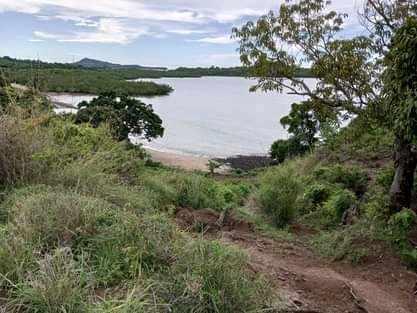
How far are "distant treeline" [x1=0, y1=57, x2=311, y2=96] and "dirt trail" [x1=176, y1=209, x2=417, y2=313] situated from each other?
268 cm

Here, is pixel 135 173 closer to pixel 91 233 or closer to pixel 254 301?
pixel 91 233

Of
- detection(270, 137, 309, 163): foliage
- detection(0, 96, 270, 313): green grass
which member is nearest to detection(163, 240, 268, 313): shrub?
detection(0, 96, 270, 313): green grass

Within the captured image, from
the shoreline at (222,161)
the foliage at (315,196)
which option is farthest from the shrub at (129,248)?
the shoreline at (222,161)

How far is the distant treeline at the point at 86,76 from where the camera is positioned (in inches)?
314

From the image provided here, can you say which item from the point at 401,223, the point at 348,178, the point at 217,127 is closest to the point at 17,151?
the point at 401,223

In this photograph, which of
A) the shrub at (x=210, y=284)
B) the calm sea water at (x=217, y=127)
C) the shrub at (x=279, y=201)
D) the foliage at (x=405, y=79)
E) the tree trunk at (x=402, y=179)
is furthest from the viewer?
the calm sea water at (x=217, y=127)

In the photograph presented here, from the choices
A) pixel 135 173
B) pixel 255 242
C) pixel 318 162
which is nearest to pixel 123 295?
pixel 255 242

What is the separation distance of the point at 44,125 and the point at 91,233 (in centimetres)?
343

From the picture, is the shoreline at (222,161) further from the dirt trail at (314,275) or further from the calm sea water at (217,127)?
the dirt trail at (314,275)

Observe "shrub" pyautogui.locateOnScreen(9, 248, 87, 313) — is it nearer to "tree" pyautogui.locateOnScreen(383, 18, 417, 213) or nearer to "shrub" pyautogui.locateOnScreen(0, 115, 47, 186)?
"shrub" pyautogui.locateOnScreen(0, 115, 47, 186)

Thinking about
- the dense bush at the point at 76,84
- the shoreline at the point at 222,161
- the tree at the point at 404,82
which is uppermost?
the tree at the point at 404,82

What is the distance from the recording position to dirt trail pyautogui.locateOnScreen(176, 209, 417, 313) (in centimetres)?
432

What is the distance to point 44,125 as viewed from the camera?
6.80 metres

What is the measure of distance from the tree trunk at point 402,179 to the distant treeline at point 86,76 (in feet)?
5.89
